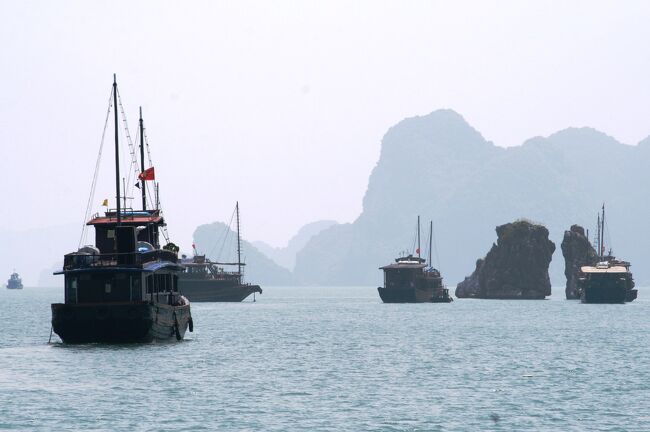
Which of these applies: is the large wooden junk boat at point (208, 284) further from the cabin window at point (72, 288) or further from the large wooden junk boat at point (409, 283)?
the cabin window at point (72, 288)

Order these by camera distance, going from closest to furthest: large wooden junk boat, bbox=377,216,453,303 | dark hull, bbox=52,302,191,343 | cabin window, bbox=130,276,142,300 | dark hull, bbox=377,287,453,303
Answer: dark hull, bbox=52,302,191,343 < cabin window, bbox=130,276,142,300 < large wooden junk boat, bbox=377,216,453,303 < dark hull, bbox=377,287,453,303

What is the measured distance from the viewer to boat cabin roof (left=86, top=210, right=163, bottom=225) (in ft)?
241

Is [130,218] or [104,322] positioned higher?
[130,218]

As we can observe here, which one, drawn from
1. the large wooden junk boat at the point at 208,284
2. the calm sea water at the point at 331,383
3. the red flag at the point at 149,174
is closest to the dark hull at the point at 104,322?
the calm sea water at the point at 331,383

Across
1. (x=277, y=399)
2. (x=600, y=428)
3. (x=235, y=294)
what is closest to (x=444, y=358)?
(x=277, y=399)

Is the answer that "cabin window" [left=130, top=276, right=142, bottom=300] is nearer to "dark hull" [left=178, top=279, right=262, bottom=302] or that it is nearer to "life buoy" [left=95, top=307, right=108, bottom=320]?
"life buoy" [left=95, top=307, right=108, bottom=320]

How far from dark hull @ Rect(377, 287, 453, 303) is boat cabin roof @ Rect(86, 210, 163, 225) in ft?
343

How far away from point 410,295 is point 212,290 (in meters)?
34.2

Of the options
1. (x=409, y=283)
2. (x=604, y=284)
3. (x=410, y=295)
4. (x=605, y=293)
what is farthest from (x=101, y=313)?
(x=605, y=293)

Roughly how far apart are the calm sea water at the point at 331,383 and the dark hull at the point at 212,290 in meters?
90.8

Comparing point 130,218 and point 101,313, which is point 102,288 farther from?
point 130,218

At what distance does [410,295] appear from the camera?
6988 inches

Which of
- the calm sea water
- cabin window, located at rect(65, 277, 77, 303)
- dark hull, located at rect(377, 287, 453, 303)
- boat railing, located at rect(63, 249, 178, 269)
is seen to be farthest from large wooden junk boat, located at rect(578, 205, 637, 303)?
cabin window, located at rect(65, 277, 77, 303)

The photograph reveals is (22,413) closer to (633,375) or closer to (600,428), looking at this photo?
(600,428)
